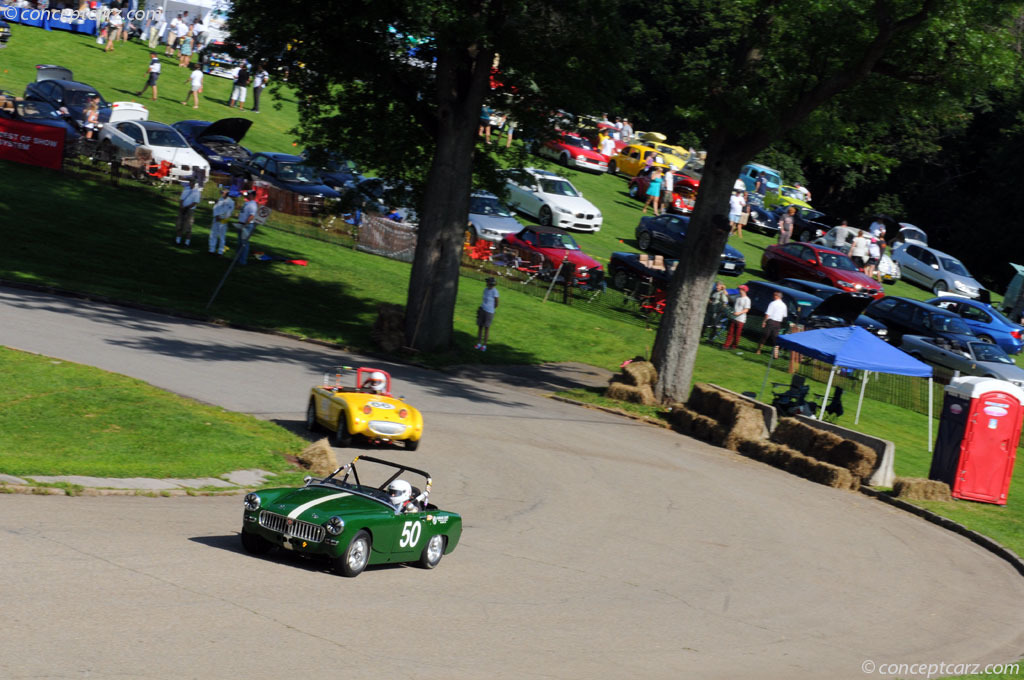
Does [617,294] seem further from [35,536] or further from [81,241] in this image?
[35,536]

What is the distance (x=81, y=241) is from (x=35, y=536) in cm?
2018

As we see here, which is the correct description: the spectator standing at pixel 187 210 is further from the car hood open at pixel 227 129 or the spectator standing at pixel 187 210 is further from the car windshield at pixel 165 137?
the car hood open at pixel 227 129

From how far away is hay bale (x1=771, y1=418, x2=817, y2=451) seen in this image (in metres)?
21.2

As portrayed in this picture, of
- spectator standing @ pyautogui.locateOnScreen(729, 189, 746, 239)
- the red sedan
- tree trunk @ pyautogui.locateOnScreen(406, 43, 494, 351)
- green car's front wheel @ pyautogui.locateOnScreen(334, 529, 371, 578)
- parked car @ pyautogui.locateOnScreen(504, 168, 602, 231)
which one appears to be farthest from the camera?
spectator standing @ pyautogui.locateOnScreen(729, 189, 746, 239)

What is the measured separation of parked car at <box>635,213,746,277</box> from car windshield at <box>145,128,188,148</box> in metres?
16.7

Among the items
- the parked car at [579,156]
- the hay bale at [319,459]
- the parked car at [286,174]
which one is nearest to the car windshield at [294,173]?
the parked car at [286,174]

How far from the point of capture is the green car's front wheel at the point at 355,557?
34.4ft

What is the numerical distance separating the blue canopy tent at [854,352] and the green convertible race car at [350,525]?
43.6 ft

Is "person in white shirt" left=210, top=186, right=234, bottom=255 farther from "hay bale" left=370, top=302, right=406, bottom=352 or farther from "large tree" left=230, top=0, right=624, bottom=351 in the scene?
"hay bale" left=370, top=302, right=406, bottom=352

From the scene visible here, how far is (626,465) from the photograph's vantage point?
1856 cm

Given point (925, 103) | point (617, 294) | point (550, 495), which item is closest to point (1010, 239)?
point (617, 294)

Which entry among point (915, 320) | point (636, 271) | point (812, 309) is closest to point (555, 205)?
point (636, 271)
